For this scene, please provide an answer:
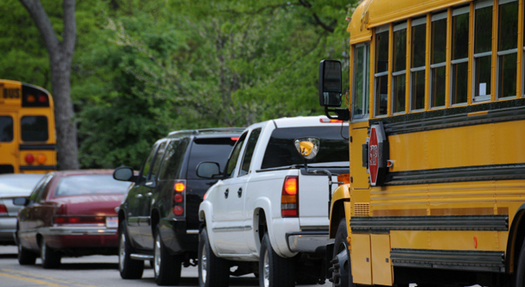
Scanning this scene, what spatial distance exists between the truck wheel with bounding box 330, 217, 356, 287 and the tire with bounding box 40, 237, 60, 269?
8.66 meters

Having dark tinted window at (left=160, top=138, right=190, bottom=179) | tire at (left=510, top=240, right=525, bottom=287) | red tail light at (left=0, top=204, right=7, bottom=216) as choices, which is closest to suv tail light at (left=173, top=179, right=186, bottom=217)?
dark tinted window at (left=160, top=138, right=190, bottom=179)

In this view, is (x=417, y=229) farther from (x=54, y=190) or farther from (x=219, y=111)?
(x=219, y=111)

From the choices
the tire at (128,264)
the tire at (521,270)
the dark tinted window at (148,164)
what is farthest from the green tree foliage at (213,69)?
the tire at (521,270)

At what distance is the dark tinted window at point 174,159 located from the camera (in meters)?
12.6

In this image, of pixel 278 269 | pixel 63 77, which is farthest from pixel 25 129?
pixel 278 269

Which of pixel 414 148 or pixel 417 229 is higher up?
pixel 414 148

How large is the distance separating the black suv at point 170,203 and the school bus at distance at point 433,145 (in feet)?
11.8

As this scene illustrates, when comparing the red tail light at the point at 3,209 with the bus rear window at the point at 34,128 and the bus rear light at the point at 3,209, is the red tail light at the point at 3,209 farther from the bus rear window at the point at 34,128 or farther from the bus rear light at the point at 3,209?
the bus rear window at the point at 34,128

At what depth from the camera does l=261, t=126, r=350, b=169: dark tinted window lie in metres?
10.1

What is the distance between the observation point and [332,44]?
60.0 ft

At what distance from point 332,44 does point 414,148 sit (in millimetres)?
11296

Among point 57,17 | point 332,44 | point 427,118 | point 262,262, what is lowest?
point 262,262

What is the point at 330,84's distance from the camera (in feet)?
26.3

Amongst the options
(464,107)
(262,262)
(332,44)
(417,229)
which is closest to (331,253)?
(262,262)
